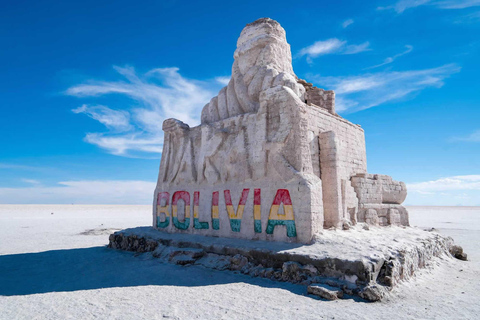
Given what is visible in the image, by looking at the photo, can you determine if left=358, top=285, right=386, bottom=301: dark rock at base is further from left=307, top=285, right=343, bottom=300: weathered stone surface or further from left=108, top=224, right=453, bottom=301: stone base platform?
left=307, top=285, right=343, bottom=300: weathered stone surface

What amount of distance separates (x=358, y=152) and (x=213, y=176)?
4514 mm

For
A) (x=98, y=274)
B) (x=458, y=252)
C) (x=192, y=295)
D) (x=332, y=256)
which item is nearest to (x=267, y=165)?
(x=332, y=256)

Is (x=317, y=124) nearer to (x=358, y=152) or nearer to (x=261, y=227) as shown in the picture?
(x=358, y=152)

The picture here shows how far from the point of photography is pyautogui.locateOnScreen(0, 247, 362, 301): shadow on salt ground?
252 inches

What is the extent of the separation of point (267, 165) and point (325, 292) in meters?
3.41

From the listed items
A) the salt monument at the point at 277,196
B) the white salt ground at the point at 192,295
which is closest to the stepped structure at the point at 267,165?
the salt monument at the point at 277,196

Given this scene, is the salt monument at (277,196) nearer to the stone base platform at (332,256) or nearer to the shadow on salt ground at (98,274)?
the stone base platform at (332,256)

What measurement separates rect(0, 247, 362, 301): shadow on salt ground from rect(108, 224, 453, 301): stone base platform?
31 centimetres

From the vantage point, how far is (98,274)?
7418 millimetres

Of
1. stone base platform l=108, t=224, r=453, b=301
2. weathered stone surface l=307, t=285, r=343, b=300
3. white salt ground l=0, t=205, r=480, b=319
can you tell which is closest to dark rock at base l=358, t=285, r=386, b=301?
stone base platform l=108, t=224, r=453, b=301

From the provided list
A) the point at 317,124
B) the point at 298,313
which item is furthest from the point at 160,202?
the point at 298,313

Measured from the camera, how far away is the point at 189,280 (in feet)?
21.8

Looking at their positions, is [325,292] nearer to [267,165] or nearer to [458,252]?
[267,165]

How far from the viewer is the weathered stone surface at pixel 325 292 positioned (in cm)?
524
